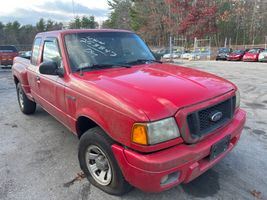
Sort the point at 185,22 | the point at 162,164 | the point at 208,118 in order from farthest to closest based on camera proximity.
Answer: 1. the point at 185,22
2. the point at 208,118
3. the point at 162,164

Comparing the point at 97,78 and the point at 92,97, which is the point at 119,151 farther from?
the point at 97,78

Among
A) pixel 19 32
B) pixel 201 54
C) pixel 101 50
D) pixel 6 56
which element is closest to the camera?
pixel 101 50

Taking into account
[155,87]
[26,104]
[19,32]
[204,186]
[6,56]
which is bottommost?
[204,186]

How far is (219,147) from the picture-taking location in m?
2.58

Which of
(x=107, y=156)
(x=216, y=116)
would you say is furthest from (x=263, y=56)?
(x=107, y=156)

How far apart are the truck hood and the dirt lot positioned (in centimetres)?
113

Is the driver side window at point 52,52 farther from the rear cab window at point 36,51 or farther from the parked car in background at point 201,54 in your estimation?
the parked car in background at point 201,54

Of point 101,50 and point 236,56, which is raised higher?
point 101,50

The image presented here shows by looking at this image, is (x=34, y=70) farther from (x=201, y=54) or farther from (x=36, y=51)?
(x=201, y=54)

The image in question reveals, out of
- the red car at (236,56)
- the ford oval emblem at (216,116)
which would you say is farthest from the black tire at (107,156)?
the red car at (236,56)

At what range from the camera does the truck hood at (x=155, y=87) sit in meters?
2.25

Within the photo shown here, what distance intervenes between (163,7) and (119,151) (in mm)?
46794

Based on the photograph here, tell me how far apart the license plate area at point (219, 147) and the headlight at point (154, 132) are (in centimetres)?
54

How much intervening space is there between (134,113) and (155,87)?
1.68ft
